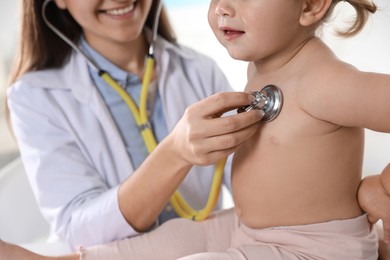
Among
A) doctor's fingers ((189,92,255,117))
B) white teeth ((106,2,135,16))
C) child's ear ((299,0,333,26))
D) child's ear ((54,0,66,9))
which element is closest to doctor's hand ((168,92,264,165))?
doctor's fingers ((189,92,255,117))

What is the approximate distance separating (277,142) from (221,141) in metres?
0.09

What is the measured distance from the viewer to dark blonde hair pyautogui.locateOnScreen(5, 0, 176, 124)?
4.08 feet

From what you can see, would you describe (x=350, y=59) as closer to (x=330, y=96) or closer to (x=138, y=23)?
(x=330, y=96)

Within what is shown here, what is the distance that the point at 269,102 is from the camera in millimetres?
810

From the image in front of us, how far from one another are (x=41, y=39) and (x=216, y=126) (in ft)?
2.14

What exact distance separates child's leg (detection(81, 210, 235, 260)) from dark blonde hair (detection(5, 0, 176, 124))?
0.51m

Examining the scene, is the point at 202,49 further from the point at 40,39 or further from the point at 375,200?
the point at 375,200

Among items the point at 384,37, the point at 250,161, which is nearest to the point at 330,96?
the point at 250,161

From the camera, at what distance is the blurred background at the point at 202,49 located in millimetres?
951

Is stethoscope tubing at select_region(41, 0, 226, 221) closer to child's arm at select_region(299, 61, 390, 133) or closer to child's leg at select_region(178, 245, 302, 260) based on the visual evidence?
child's leg at select_region(178, 245, 302, 260)

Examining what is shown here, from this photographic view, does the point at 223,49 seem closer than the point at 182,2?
Yes

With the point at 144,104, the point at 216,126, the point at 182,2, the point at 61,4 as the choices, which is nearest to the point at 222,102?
the point at 216,126

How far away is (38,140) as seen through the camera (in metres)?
1.14

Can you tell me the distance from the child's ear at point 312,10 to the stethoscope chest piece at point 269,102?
110 mm
